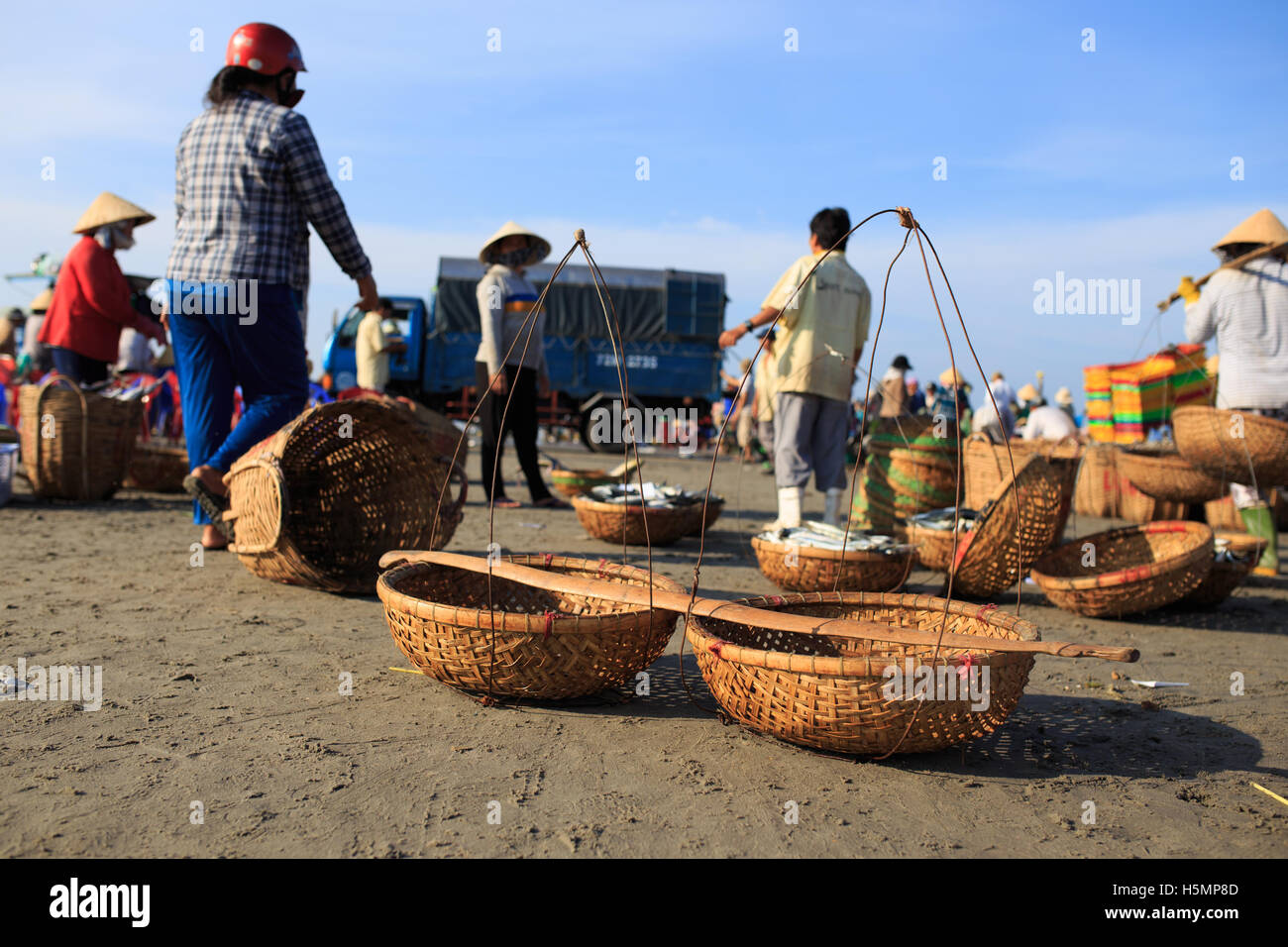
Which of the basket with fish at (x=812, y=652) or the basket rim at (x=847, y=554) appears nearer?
the basket with fish at (x=812, y=652)

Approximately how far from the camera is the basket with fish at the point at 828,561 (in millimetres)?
4387

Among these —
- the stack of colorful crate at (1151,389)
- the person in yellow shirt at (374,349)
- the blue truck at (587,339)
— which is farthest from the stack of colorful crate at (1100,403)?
the blue truck at (587,339)

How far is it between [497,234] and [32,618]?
4.55 metres

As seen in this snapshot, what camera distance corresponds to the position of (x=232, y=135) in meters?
4.42

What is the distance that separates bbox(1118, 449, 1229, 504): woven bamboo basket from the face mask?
14.5 feet

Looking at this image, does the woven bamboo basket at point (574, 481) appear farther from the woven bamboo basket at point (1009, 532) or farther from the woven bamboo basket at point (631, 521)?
the woven bamboo basket at point (1009, 532)

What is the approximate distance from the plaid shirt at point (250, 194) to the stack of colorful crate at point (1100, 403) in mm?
7751

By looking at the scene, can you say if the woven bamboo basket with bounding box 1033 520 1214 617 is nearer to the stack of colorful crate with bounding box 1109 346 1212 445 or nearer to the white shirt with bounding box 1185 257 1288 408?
the white shirt with bounding box 1185 257 1288 408

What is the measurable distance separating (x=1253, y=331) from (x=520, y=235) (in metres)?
4.77

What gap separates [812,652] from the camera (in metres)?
3.05

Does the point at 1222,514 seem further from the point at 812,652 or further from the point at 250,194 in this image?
the point at 250,194

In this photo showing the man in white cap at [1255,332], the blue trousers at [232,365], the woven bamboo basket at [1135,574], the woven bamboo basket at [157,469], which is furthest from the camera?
the woven bamboo basket at [157,469]

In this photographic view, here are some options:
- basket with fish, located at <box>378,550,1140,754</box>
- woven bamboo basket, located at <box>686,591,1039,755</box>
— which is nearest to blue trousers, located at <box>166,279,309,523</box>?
basket with fish, located at <box>378,550,1140,754</box>
